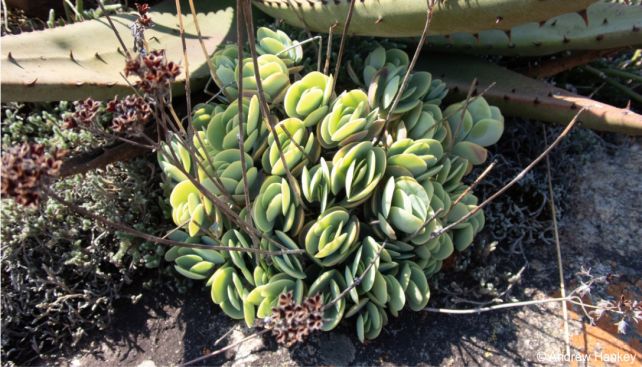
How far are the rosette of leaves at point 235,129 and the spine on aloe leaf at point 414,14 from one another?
268 mm

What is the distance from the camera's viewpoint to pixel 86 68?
135 cm

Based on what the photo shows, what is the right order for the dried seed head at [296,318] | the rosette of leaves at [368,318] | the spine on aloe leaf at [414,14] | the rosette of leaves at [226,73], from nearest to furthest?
the dried seed head at [296,318], the spine on aloe leaf at [414,14], the rosette of leaves at [368,318], the rosette of leaves at [226,73]

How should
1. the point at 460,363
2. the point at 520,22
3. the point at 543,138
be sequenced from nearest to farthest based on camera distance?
the point at 520,22, the point at 460,363, the point at 543,138

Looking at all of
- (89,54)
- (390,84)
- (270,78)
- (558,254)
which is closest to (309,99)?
(270,78)

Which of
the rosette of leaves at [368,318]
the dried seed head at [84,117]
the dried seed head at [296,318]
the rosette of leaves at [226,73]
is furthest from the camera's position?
the rosette of leaves at [226,73]

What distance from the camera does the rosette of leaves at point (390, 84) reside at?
136 centimetres

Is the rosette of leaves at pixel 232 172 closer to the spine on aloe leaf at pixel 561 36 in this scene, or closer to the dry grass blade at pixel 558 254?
the spine on aloe leaf at pixel 561 36

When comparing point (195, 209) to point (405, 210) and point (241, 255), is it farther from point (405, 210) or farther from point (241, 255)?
point (405, 210)

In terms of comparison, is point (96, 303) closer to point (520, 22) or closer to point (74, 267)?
point (74, 267)

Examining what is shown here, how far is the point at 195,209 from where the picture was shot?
125cm

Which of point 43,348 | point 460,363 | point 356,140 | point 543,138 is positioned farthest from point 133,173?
point 543,138

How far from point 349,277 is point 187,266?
389 millimetres

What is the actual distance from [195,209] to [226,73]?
0.35 metres

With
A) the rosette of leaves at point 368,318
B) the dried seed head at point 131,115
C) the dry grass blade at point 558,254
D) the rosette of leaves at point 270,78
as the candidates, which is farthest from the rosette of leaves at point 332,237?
the dry grass blade at point 558,254
